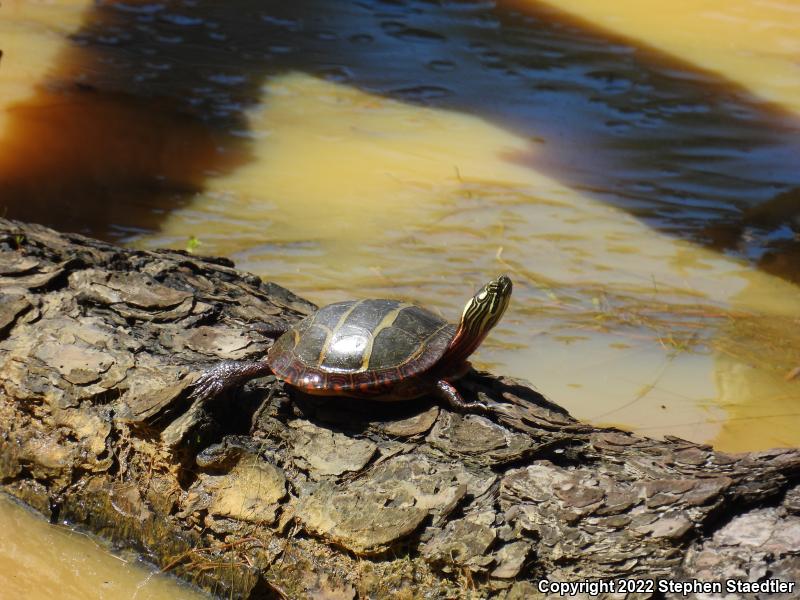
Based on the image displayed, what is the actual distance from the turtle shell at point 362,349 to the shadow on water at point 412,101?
3262 millimetres

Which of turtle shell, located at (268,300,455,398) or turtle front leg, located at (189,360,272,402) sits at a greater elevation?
turtle shell, located at (268,300,455,398)

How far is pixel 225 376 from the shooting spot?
114 inches

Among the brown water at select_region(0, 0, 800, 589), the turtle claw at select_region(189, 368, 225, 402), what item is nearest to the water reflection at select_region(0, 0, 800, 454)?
the brown water at select_region(0, 0, 800, 589)

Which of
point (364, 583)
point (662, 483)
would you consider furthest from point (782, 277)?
point (364, 583)

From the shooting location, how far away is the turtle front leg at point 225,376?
9.33ft

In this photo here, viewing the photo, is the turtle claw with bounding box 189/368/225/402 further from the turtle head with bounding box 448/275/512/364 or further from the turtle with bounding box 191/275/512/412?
the turtle head with bounding box 448/275/512/364

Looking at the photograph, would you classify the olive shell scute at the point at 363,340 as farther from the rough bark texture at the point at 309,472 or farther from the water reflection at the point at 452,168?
the water reflection at the point at 452,168

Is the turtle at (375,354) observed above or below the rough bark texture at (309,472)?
above

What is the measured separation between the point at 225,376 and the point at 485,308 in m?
0.93

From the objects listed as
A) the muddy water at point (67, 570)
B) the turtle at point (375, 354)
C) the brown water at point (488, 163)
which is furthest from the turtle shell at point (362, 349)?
the brown water at point (488, 163)

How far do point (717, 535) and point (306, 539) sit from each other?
1245mm

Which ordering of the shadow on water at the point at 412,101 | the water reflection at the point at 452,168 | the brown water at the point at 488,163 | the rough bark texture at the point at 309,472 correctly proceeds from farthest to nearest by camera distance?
the shadow on water at the point at 412,101 → the water reflection at the point at 452,168 → the brown water at the point at 488,163 → the rough bark texture at the point at 309,472

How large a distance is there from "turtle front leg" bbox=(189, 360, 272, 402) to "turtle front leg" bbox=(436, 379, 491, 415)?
0.64 meters

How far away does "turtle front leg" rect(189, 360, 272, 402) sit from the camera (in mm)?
2844
